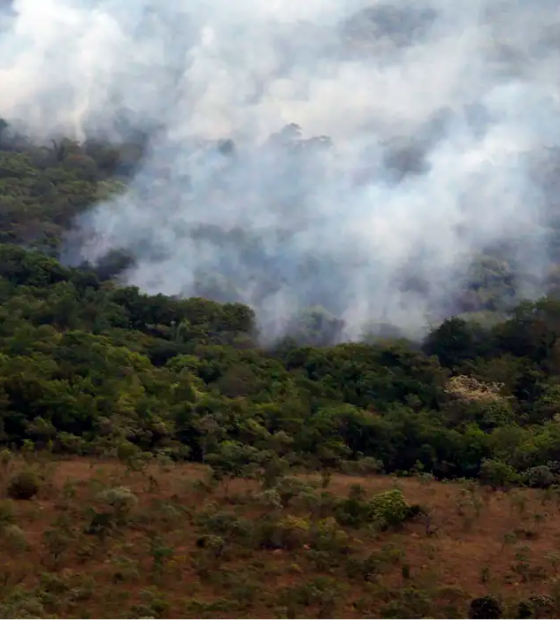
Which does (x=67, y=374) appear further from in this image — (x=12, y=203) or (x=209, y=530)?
(x=12, y=203)

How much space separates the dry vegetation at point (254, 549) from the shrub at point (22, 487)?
0.19m

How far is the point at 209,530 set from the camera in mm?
15047

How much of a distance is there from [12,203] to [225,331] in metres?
18.8

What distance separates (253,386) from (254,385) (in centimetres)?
5

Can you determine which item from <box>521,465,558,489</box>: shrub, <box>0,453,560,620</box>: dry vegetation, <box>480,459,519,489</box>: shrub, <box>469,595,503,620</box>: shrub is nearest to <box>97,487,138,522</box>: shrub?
<box>0,453,560,620</box>: dry vegetation

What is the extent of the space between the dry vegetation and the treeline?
291 centimetres

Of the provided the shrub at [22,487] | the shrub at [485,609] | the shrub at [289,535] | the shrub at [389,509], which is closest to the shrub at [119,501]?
the shrub at [22,487]

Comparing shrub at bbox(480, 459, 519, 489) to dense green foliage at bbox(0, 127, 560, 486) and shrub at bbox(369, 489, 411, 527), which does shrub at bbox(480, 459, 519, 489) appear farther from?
shrub at bbox(369, 489, 411, 527)

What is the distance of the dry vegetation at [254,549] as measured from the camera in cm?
1233

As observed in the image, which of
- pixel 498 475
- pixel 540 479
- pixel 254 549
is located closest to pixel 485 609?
pixel 254 549

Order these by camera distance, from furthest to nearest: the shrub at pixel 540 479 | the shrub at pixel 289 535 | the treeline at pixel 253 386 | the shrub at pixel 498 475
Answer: the treeline at pixel 253 386 → the shrub at pixel 498 475 → the shrub at pixel 540 479 → the shrub at pixel 289 535

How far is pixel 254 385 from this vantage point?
27.1 m

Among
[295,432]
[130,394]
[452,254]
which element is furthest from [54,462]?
[452,254]

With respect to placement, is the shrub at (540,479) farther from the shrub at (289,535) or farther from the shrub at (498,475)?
the shrub at (289,535)
